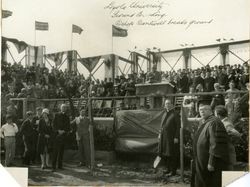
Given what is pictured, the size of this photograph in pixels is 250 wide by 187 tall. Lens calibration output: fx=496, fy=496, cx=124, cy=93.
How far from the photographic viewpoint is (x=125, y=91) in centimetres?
385

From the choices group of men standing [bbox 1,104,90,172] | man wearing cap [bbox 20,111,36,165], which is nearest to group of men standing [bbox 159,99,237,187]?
group of men standing [bbox 1,104,90,172]

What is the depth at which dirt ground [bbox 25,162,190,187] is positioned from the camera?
3.78 m

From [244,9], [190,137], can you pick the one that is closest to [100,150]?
[190,137]

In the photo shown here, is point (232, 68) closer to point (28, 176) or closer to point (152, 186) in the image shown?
point (152, 186)

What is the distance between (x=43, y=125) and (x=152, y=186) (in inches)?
38.4

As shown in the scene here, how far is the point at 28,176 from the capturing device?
3873 mm

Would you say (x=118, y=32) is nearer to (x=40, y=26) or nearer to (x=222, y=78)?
(x=40, y=26)

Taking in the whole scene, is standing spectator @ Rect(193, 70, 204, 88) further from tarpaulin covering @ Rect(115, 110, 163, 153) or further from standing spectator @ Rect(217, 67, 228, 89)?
tarpaulin covering @ Rect(115, 110, 163, 153)

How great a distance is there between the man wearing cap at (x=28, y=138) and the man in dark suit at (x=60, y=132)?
181 millimetres

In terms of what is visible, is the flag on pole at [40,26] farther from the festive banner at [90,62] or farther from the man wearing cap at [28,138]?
the man wearing cap at [28,138]

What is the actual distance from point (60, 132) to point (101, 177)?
48 cm

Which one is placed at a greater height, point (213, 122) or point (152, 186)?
point (213, 122)

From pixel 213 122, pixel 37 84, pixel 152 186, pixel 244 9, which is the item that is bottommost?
pixel 152 186

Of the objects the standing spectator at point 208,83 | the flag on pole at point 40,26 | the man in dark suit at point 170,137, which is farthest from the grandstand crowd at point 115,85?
the flag on pole at point 40,26
